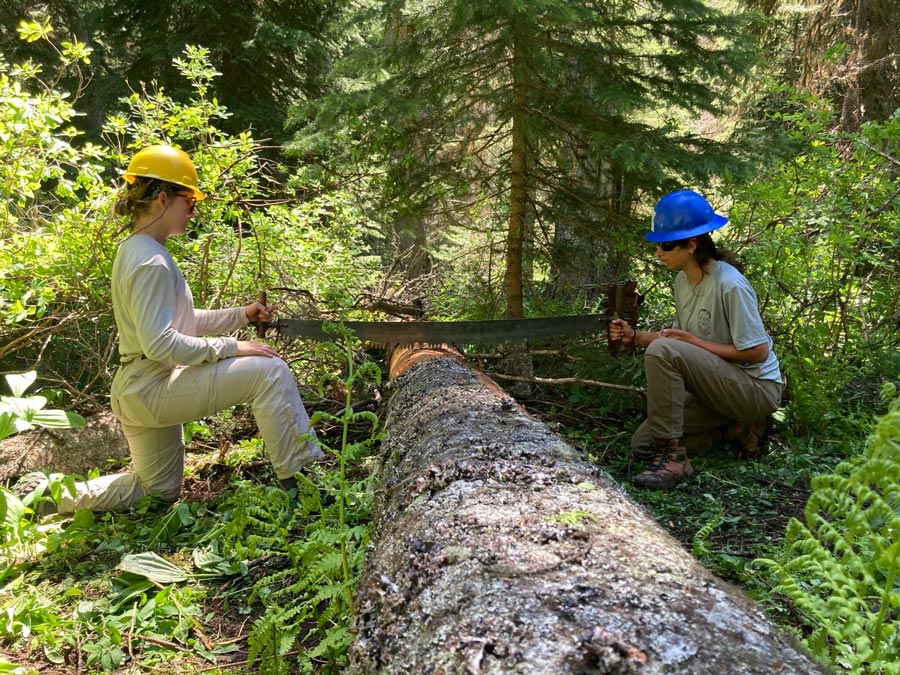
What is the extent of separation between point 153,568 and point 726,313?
12.7 ft

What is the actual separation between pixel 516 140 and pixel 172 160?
280cm

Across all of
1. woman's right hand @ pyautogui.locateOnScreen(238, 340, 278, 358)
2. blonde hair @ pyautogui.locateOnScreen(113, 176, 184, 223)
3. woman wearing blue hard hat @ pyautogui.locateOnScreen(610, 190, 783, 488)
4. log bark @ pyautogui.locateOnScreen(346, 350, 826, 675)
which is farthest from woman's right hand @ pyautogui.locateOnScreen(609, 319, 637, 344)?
blonde hair @ pyautogui.locateOnScreen(113, 176, 184, 223)

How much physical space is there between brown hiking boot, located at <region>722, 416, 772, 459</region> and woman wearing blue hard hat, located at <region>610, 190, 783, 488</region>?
10 cm

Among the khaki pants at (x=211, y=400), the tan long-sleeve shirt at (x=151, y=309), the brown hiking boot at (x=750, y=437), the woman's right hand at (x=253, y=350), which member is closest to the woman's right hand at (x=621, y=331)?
the brown hiking boot at (x=750, y=437)

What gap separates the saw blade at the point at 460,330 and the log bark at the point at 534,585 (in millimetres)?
1945

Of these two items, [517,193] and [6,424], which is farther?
[517,193]

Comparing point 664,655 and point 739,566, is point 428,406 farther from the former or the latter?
point 664,655

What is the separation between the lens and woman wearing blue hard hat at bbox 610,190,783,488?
3943mm

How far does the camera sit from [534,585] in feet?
4.90

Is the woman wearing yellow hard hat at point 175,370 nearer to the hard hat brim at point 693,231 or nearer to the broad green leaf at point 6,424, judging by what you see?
the broad green leaf at point 6,424

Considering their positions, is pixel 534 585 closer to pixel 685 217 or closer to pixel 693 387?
pixel 693 387

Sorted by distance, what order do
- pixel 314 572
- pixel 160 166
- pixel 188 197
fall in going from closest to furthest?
pixel 314 572 → pixel 160 166 → pixel 188 197

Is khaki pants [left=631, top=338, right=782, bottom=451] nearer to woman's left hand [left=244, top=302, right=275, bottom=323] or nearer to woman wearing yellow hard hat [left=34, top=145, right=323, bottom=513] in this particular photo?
woman wearing yellow hard hat [left=34, top=145, right=323, bottom=513]

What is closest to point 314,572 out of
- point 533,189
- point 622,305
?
point 622,305
